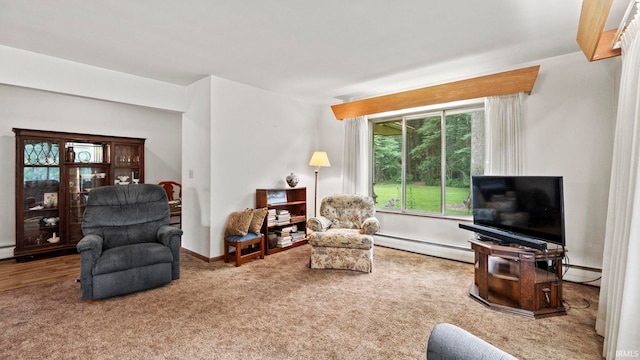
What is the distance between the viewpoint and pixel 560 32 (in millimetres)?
2586

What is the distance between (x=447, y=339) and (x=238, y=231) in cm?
313

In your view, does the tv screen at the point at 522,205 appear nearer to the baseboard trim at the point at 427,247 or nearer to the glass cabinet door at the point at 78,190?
the baseboard trim at the point at 427,247

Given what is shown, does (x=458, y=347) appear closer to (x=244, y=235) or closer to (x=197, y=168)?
(x=244, y=235)

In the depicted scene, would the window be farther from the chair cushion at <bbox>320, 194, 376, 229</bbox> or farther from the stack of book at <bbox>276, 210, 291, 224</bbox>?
the stack of book at <bbox>276, 210, 291, 224</bbox>

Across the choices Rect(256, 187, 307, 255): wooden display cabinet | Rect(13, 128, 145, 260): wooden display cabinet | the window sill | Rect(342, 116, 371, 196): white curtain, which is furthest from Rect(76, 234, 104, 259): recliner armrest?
the window sill

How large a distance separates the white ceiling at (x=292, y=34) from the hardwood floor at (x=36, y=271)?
2.53 m

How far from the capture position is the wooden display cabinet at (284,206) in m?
4.17

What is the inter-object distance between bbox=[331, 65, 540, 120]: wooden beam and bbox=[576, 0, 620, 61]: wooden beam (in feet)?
2.04

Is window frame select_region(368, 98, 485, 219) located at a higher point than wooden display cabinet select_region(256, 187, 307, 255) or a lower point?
higher

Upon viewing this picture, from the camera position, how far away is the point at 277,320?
2289 mm

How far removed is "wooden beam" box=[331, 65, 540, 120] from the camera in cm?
314

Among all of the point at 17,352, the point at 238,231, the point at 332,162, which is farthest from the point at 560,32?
the point at 17,352

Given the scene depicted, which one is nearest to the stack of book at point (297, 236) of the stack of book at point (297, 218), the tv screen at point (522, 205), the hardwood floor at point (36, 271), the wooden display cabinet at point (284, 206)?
the wooden display cabinet at point (284, 206)

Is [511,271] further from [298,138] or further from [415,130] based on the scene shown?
[298,138]
